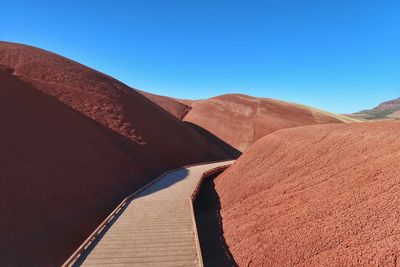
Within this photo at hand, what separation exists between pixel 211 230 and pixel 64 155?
8.59 m

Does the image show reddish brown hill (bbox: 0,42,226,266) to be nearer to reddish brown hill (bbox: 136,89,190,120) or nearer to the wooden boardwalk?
the wooden boardwalk

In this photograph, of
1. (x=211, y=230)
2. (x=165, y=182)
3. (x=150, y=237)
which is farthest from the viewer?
(x=165, y=182)

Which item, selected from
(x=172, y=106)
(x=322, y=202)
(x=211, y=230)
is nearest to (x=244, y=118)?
(x=172, y=106)

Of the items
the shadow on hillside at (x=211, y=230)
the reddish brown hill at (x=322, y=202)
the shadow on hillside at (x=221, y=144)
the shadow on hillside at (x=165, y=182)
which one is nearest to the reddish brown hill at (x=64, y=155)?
the shadow on hillside at (x=165, y=182)

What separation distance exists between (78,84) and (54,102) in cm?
1407

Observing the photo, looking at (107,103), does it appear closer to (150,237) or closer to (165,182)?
(165,182)

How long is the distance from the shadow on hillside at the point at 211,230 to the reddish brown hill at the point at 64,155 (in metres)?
4.44

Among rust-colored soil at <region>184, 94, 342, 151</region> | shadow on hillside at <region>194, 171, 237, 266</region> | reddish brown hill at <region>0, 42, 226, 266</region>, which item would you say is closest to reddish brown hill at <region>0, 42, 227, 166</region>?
reddish brown hill at <region>0, 42, 226, 266</region>

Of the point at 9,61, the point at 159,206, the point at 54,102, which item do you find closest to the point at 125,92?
the point at 9,61

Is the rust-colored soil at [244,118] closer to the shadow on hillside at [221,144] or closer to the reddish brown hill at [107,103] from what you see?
the shadow on hillside at [221,144]

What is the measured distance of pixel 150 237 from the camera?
36.1 ft

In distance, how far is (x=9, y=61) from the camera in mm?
37062

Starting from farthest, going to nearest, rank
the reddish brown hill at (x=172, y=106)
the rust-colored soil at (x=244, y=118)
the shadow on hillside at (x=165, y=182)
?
the reddish brown hill at (x=172, y=106) < the rust-colored soil at (x=244, y=118) < the shadow on hillside at (x=165, y=182)

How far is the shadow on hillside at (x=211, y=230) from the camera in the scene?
1280 cm
